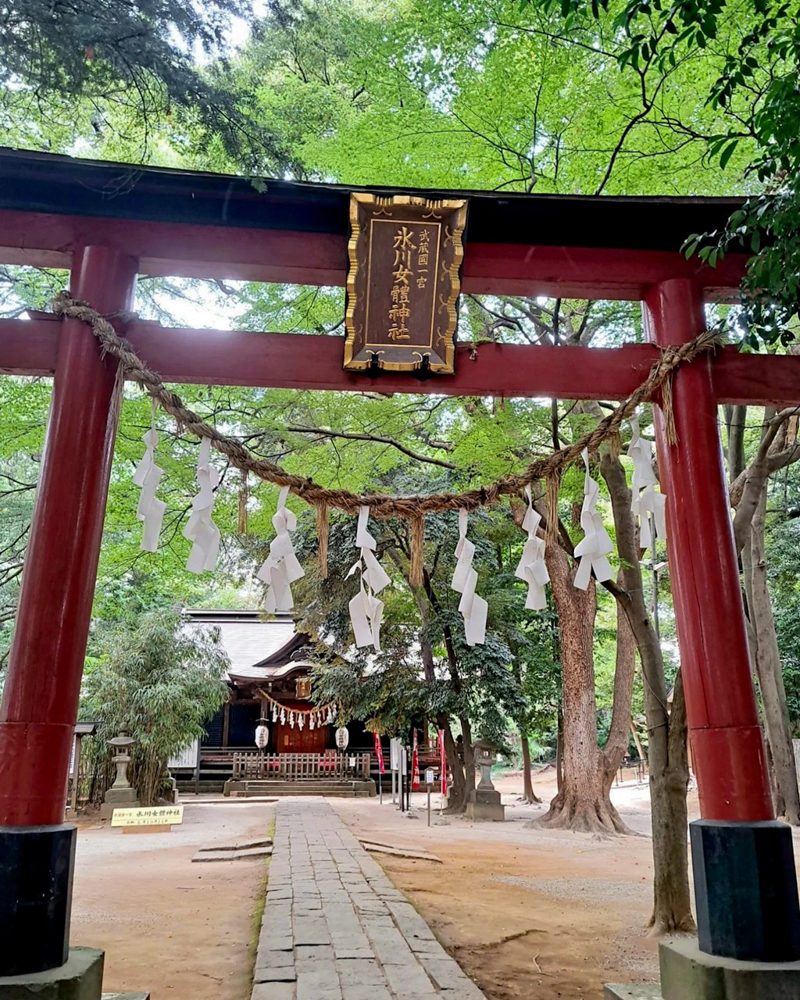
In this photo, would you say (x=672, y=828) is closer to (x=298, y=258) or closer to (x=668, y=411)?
(x=668, y=411)

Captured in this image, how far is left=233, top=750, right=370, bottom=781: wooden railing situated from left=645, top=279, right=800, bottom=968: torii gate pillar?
760 inches

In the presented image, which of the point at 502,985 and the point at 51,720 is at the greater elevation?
the point at 51,720

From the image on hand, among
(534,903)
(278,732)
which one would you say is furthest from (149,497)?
(278,732)

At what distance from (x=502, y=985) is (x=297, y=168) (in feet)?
16.6

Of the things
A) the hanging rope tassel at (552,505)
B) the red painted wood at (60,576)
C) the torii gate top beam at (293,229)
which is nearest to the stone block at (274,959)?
the red painted wood at (60,576)

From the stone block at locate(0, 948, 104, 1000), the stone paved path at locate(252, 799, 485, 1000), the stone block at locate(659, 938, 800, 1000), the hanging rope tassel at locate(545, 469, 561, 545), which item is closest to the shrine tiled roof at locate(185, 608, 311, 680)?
the stone paved path at locate(252, 799, 485, 1000)

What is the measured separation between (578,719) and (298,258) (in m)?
10.2

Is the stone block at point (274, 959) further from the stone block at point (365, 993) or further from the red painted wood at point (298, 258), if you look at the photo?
the red painted wood at point (298, 258)

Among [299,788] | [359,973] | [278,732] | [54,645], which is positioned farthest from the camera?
[278,732]

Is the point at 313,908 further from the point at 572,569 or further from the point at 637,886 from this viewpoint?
the point at 572,569

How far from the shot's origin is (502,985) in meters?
4.37

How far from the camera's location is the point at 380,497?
4535 millimetres

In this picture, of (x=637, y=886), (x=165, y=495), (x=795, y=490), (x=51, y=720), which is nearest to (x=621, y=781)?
(x=795, y=490)

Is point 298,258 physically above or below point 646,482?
above
